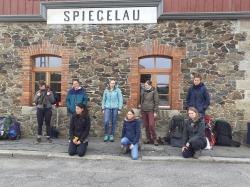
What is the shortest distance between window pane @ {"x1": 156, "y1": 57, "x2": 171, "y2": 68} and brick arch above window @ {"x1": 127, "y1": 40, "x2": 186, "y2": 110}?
17 centimetres

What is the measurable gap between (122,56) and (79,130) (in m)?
3.05

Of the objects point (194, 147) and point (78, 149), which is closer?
point (194, 147)

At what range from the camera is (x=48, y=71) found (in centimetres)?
1142

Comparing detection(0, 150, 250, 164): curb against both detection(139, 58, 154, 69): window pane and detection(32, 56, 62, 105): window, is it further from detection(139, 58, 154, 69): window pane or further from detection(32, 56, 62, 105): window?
detection(139, 58, 154, 69): window pane

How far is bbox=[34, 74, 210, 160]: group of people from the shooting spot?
334 inches

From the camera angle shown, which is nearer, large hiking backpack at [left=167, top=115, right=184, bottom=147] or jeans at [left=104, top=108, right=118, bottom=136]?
large hiking backpack at [left=167, top=115, right=184, bottom=147]

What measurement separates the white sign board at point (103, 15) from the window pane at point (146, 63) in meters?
1.13

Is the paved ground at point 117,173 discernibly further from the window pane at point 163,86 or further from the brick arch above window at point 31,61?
the brick arch above window at point 31,61

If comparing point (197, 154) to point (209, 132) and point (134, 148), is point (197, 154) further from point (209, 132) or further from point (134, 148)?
point (134, 148)

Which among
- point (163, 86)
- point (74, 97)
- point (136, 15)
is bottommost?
point (74, 97)

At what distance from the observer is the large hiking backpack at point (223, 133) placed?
32.7 ft

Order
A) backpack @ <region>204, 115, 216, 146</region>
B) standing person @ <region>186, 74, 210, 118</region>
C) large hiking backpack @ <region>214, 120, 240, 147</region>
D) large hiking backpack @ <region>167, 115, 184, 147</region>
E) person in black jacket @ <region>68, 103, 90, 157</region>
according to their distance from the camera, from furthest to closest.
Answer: large hiking backpack @ <region>214, 120, 240, 147</region>
large hiking backpack @ <region>167, 115, 184, 147</region>
backpack @ <region>204, 115, 216, 146</region>
standing person @ <region>186, 74, 210, 118</region>
person in black jacket @ <region>68, 103, 90, 157</region>

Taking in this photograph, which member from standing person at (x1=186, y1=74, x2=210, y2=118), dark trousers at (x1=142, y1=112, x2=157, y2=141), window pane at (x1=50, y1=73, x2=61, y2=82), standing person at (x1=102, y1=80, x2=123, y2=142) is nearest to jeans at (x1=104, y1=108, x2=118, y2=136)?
standing person at (x1=102, y1=80, x2=123, y2=142)

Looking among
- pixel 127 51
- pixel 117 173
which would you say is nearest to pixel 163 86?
pixel 127 51
